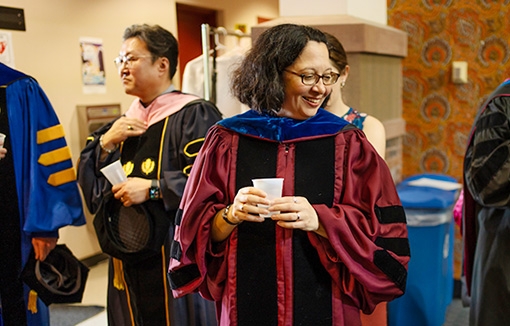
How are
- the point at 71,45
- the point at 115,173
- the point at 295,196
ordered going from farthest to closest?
the point at 71,45 < the point at 115,173 < the point at 295,196

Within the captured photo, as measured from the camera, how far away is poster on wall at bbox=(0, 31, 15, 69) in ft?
13.1

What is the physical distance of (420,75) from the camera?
11.6 ft

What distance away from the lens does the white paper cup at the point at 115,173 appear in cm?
214

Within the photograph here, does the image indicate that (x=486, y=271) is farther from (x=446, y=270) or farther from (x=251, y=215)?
(x=251, y=215)

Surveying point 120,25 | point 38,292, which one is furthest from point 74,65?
point 38,292

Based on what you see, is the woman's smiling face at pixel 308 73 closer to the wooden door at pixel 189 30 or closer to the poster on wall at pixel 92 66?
the poster on wall at pixel 92 66

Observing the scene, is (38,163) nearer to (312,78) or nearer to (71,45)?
(312,78)

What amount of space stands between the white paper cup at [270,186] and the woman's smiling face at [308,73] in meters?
0.27

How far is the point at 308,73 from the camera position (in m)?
1.44

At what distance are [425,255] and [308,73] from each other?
1.96 metres

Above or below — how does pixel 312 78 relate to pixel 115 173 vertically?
above

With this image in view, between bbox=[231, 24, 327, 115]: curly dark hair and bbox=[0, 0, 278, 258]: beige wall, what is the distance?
323cm

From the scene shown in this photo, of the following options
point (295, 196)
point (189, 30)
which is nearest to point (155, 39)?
point (295, 196)

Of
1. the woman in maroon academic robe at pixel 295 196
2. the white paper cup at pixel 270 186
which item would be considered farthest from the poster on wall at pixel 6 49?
the white paper cup at pixel 270 186
